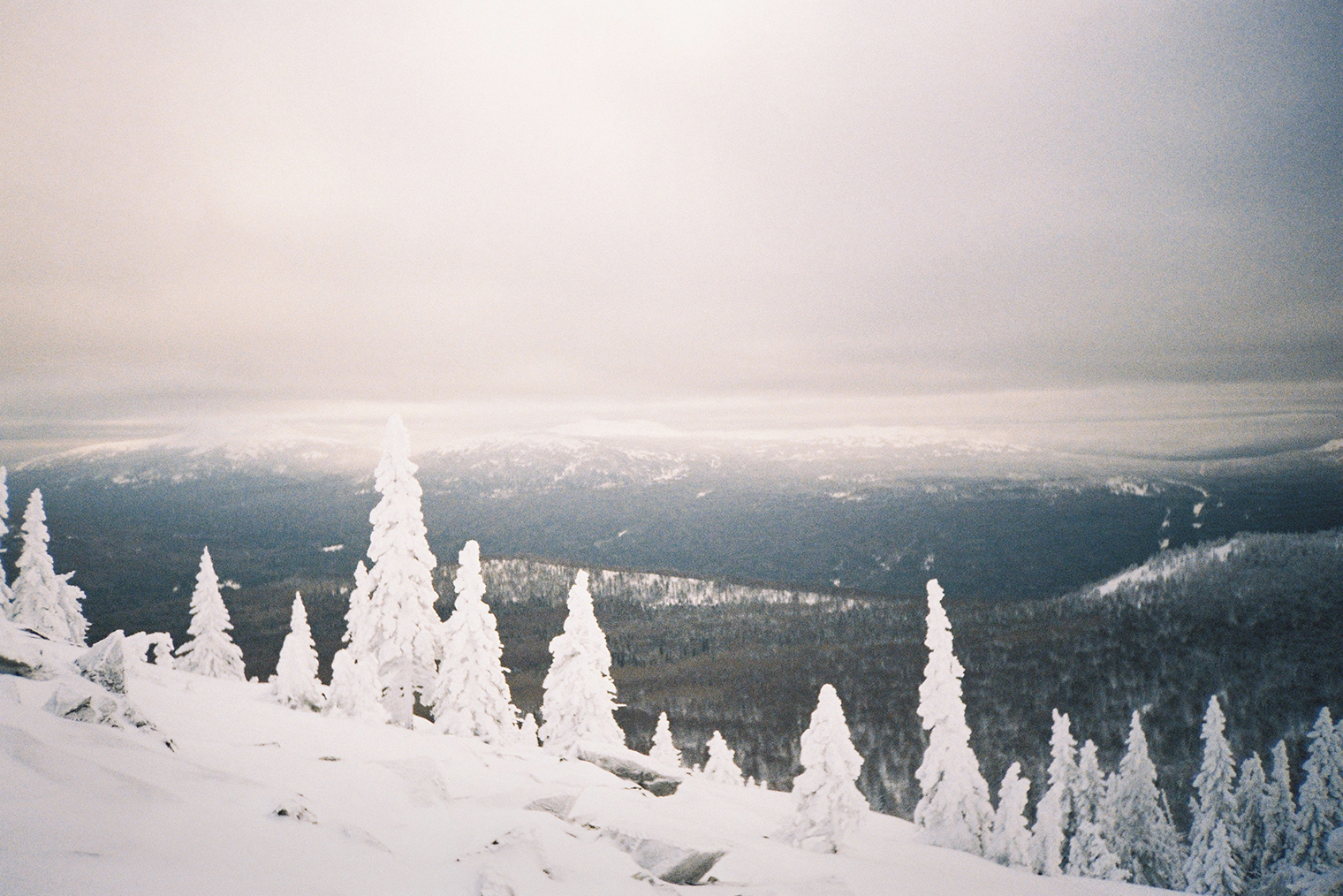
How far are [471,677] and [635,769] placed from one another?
37.0 ft

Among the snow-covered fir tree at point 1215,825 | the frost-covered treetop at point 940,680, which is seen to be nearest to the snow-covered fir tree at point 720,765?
the frost-covered treetop at point 940,680

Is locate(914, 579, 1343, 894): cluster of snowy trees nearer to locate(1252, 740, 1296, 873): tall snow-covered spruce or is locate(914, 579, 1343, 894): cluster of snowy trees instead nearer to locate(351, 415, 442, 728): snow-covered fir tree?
locate(1252, 740, 1296, 873): tall snow-covered spruce

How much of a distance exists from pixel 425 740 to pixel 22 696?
15.3 meters

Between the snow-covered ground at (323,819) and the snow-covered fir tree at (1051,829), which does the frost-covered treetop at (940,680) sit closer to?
the snow-covered ground at (323,819)

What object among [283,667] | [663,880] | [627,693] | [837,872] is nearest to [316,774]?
[663,880]

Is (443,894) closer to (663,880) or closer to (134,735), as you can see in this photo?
(663,880)

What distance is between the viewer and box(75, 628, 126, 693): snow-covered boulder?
1650 centimetres

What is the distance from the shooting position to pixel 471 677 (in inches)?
1320

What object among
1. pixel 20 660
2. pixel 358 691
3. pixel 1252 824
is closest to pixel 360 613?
pixel 358 691

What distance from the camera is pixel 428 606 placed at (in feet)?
108

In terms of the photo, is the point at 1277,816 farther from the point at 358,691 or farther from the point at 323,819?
the point at 323,819

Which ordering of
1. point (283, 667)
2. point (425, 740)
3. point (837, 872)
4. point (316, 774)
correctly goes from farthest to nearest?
1. point (283, 667)
2. point (425, 740)
3. point (837, 872)
4. point (316, 774)

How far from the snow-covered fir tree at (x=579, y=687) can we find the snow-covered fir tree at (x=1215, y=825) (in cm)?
3857

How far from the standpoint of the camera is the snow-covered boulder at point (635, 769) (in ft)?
88.5
